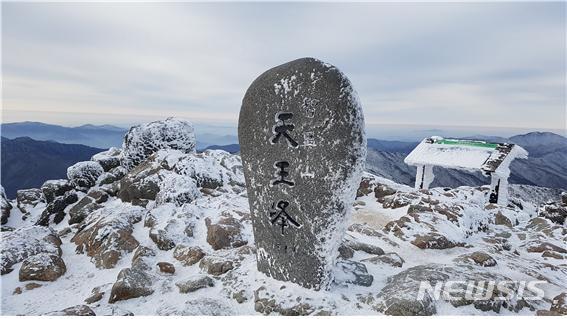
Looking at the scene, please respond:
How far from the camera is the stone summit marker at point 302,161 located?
655 cm

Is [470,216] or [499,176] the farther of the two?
[499,176]

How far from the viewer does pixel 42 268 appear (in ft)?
30.8

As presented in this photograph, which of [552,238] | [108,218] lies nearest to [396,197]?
[552,238]

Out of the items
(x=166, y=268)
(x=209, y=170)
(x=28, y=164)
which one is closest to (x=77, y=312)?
(x=166, y=268)

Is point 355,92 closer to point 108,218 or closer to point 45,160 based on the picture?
point 108,218

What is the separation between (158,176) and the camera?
1504 cm

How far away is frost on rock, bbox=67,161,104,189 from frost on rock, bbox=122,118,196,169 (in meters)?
1.76

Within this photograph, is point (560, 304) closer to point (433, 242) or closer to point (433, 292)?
point (433, 292)

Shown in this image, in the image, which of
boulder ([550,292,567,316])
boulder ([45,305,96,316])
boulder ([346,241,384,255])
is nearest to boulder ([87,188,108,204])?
boulder ([45,305,96,316])

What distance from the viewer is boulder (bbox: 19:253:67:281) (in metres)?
9.23

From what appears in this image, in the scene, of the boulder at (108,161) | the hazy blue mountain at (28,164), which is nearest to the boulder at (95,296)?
the boulder at (108,161)

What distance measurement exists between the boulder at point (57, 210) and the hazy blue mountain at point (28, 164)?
6344 cm

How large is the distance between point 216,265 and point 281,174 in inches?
131

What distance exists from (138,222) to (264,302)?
23.4 feet
